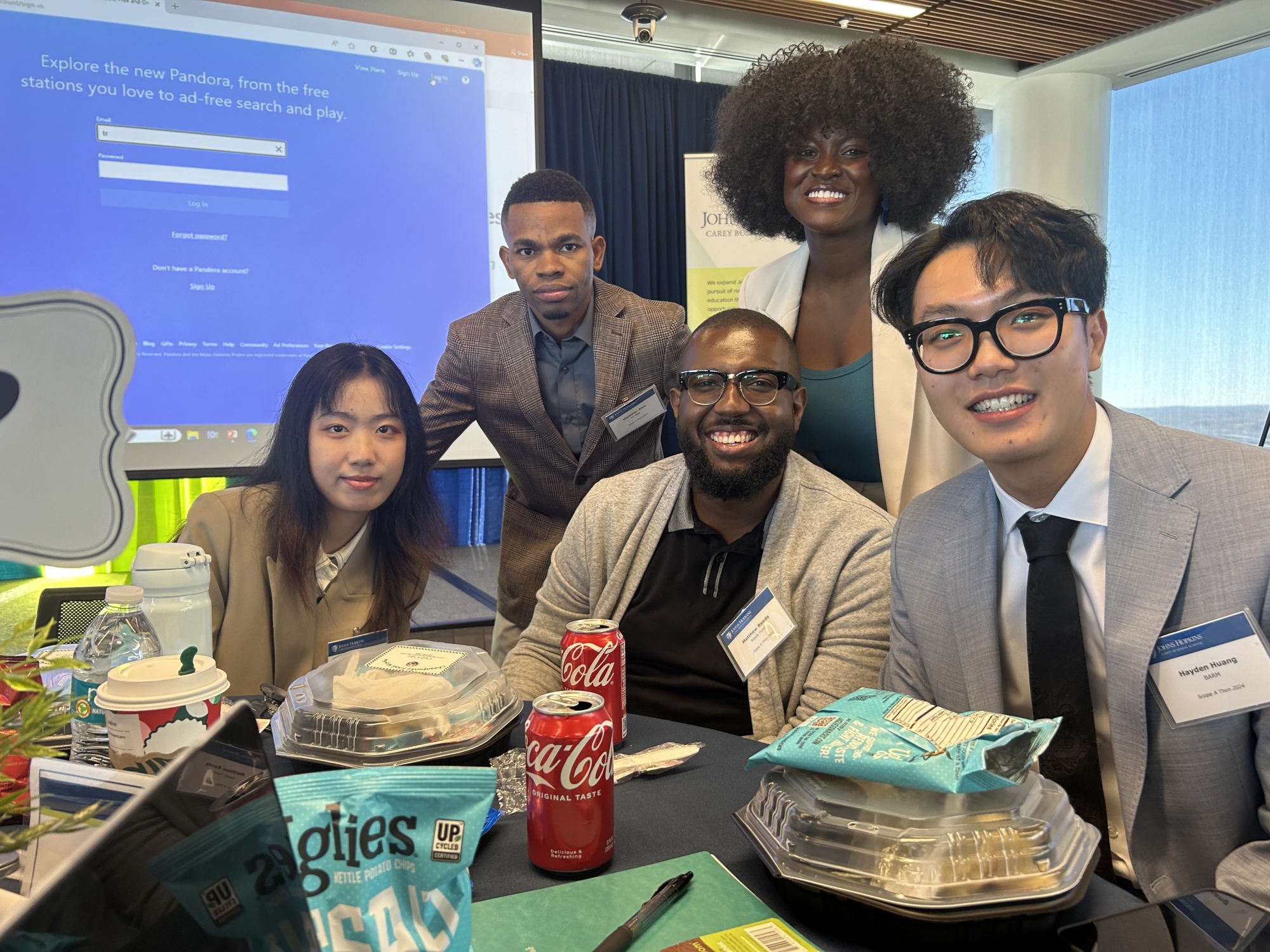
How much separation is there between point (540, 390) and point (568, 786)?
6.31ft

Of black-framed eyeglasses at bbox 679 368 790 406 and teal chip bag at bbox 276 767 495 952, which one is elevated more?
A: black-framed eyeglasses at bbox 679 368 790 406

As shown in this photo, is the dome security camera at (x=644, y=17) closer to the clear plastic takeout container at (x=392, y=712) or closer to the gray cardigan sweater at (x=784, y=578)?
the gray cardigan sweater at (x=784, y=578)

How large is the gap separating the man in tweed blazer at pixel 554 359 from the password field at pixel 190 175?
70 centimetres

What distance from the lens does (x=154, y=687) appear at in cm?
104

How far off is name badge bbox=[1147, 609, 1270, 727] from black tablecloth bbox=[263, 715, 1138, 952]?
0.39 metres

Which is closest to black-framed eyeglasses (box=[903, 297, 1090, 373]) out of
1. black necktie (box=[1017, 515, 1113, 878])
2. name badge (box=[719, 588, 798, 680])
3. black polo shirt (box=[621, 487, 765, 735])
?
black necktie (box=[1017, 515, 1113, 878])

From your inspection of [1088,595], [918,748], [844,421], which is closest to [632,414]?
[844,421]

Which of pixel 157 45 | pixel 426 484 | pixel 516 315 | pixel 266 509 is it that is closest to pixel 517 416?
pixel 516 315

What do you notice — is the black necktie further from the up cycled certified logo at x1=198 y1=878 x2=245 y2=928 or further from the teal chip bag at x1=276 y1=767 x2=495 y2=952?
the up cycled certified logo at x1=198 y1=878 x2=245 y2=928

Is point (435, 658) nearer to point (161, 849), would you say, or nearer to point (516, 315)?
point (161, 849)

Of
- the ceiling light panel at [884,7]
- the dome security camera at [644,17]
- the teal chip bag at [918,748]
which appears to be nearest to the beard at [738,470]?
the teal chip bag at [918,748]

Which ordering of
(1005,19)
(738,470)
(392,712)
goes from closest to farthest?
(392,712)
(738,470)
(1005,19)

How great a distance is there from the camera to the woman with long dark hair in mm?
1984

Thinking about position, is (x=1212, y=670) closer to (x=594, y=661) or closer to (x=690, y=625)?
(x=594, y=661)
